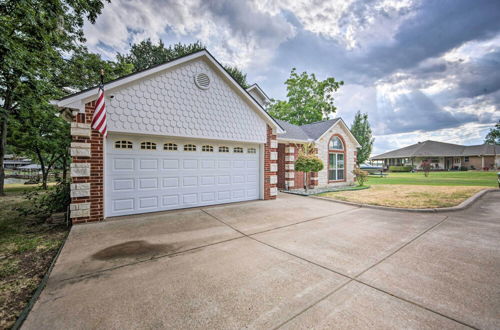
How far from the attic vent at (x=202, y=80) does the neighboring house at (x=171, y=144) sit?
4cm

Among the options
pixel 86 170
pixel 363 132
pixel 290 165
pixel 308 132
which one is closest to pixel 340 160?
pixel 308 132

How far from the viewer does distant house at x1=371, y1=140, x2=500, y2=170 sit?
38000 mm

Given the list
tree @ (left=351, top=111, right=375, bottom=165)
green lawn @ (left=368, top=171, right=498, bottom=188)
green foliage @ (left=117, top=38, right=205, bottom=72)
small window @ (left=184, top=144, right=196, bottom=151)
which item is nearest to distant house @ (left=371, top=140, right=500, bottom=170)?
tree @ (left=351, top=111, right=375, bottom=165)

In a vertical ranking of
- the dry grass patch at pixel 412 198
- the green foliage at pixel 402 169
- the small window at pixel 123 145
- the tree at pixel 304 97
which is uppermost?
the tree at pixel 304 97

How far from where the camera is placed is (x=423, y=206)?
7391mm

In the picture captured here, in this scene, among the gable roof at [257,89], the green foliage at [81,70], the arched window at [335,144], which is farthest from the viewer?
the arched window at [335,144]

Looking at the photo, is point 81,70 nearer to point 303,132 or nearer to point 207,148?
point 207,148

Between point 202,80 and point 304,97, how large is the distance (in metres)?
28.6

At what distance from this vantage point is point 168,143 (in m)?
7.12

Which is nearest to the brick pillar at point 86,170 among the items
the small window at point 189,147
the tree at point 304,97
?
the small window at point 189,147

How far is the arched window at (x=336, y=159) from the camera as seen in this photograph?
49.6 ft

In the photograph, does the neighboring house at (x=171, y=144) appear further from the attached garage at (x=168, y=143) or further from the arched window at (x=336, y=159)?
the arched window at (x=336, y=159)

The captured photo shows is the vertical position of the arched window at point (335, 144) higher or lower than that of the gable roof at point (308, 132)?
lower

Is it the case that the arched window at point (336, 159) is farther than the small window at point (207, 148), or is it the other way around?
the arched window at point (336, 159)
